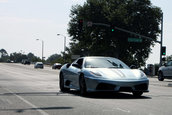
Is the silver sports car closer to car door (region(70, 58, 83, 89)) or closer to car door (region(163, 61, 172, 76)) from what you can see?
car door (region(70, 58, 83, 89))

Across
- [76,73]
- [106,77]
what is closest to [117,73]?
[106,77]

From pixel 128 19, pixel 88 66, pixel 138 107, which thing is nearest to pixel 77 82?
pixel 88 66

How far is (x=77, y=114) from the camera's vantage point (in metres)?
8.62

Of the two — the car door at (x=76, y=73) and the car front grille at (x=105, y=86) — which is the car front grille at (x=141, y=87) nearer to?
the car front grille at (x=105, y=86)

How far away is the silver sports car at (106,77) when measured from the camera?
42.3 feet

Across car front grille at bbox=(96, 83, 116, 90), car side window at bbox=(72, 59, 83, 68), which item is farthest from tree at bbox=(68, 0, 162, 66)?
car front grille at bbox=(96, 83, 116, 90)

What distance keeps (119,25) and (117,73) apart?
43919mm

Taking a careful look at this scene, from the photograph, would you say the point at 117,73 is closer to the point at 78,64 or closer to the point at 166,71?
the point at 78,64

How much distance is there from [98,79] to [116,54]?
48.0 metres

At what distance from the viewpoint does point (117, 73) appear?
521 inches

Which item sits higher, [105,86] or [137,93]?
[105,86]

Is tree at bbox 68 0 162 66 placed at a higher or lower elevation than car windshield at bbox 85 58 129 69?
higher

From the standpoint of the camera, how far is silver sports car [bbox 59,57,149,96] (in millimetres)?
12883

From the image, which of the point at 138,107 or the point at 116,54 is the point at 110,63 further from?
the point at 116,54
